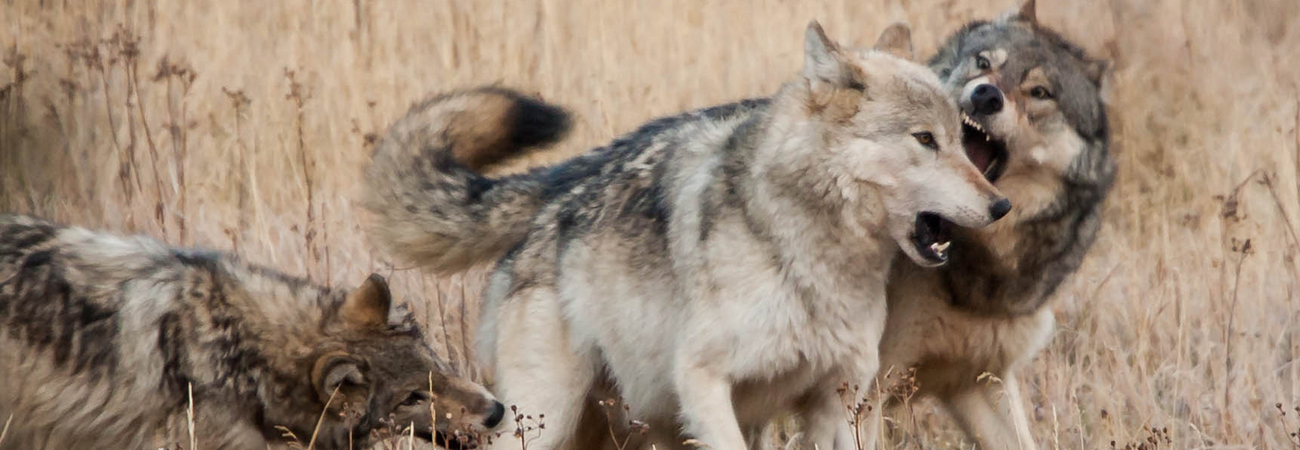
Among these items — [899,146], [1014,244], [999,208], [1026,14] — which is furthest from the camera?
[1026,14]

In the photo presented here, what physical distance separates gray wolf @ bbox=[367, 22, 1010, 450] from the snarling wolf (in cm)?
35

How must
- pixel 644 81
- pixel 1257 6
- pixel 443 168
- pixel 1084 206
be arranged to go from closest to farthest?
1. pixel 1084 206
2. pixel 443 168
3. pixel 644 81
4. pixel 1257 6

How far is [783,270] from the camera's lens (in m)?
5.16

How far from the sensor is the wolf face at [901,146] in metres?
5.02

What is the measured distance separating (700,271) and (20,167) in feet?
15.7

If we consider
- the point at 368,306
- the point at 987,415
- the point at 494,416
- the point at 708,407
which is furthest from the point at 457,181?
the point at 987,415

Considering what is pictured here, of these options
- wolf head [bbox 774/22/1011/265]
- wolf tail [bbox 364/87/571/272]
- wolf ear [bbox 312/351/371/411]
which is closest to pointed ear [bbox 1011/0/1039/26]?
wolf head [bbox 774/22/1011/265]

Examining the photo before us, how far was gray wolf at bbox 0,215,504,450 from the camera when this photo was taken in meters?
5.07

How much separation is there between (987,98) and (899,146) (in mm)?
508

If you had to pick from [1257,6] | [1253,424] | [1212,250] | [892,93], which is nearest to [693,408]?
[892,93]

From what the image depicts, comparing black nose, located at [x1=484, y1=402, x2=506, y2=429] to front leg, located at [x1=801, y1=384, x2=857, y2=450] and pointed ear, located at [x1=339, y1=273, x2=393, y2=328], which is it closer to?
Result: pointed ear, located at [x1=339, y1=273, x2=393, y2=328]

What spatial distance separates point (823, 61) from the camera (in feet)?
17.2

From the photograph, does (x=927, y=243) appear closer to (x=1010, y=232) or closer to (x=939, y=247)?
(x=939, y=247)

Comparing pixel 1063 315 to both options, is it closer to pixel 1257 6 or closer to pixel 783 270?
pixel 783 270
